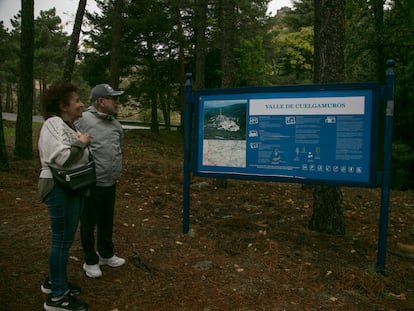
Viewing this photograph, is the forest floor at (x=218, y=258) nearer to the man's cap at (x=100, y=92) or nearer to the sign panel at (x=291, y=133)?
the sign panel at (x=291, y=133)

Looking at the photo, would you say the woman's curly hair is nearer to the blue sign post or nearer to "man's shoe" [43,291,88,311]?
"man's shoe" [43,291,88,311]

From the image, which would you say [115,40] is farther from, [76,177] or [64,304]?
[64,304]

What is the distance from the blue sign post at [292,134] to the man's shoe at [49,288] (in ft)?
6.84

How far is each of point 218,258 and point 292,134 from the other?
1.81 meters

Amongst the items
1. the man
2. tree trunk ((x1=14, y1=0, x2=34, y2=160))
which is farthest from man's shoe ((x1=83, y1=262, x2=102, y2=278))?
tree trunk ((x1=14, y1=0, x2=34, y2=160))

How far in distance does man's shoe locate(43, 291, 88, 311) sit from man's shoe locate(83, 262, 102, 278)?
0.66 metres

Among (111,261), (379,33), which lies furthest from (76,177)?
(379,33)

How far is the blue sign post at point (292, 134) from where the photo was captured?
14.5ft

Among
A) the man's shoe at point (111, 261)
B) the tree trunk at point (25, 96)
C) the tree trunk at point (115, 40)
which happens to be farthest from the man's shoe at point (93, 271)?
the tree trunk at point (115, 40)

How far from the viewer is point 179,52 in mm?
21938

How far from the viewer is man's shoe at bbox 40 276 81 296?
365 cm

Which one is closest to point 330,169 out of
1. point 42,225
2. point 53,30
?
point 42,225

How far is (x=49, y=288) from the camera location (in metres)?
3.66

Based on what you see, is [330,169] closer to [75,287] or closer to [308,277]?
[308,277]
